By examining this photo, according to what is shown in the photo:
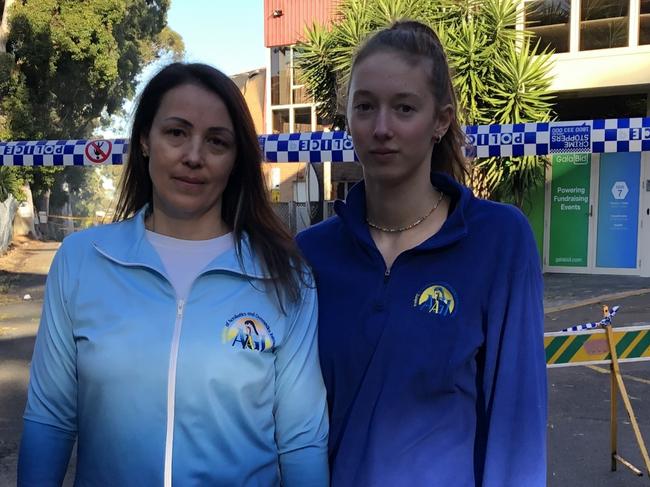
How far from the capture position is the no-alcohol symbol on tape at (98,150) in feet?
27.0

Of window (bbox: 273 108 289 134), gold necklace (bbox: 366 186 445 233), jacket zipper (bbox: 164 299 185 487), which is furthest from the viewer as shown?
window (bbox: 273 108 289 134)

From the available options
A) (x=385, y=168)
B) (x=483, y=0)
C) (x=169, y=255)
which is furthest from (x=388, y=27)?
(x=483, y=0)

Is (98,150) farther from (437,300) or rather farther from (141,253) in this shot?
(437,300)

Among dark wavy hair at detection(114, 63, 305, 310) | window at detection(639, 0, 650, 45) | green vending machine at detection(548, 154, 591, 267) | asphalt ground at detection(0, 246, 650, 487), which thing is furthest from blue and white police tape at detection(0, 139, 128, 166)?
window at detection(639, 0, 650, 45)

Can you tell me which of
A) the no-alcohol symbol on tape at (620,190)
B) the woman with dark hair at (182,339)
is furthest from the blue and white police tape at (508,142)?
the no-alcohol symbol on tape at (620,190)

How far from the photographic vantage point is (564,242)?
41.9 feet

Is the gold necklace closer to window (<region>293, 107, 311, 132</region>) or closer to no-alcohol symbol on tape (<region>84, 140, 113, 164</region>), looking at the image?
no-alcohol symbol on tape (<region>84, 140, 113, 164</region>)

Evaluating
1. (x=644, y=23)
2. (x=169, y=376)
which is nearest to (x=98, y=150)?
(x=169, y=376)

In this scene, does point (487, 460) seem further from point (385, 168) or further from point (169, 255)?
point (169, 255)

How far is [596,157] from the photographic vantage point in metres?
12.4

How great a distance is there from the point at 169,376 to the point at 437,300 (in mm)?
701

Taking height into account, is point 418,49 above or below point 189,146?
above

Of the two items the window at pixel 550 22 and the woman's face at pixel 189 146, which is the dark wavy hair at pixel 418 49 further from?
the window at pixel 550 22

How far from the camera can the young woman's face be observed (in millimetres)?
1714
